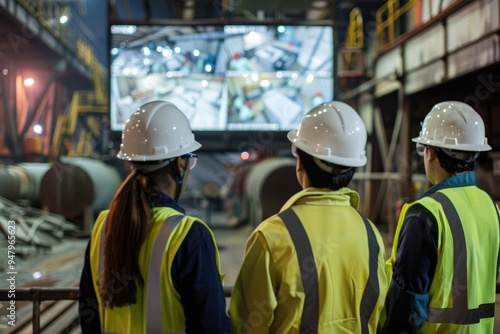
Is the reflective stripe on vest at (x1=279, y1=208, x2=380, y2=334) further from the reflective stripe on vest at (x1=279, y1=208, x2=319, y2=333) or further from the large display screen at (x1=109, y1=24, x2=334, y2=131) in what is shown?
the large display screen at (x1=109, y1=24, x2=334, y2=131)

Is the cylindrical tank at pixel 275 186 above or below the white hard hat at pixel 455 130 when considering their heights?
below

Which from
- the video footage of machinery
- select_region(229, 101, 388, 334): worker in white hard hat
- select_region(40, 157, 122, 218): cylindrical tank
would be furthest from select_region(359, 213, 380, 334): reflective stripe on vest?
select_region(40, 157, 122, 218): cylindrical tank

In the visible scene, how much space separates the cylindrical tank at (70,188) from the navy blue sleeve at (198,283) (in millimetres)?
11302

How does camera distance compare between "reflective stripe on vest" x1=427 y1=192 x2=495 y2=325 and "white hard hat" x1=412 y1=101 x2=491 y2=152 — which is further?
"white hard hat" x1=412 y1=101 x2=491 y2=152

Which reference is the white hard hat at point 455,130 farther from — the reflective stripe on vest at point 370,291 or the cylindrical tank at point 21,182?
the cylindrical tank at point 21,182

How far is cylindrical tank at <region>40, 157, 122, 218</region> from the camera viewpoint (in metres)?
12.6

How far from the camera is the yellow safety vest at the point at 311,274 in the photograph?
1.88m

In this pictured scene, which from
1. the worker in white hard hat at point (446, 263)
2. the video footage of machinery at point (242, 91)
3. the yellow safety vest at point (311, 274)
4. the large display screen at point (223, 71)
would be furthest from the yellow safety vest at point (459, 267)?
the large display screen at point (223, 71)

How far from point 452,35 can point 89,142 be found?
57.9 feet

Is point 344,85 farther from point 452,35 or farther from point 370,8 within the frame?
point 452,35

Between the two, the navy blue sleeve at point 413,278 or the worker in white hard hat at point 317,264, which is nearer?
the worker in white hard hat at point 317,264

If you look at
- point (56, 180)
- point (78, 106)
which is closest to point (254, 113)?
point (56, 180)

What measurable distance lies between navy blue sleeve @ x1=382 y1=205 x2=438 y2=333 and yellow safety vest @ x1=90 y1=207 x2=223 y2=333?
3.09 ft

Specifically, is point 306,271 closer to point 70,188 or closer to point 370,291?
point 370,291
